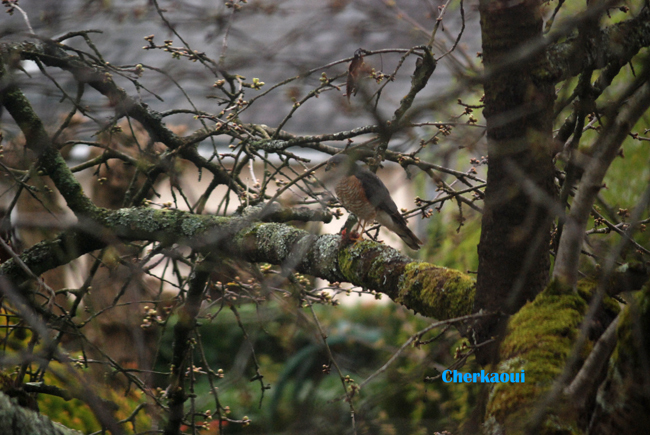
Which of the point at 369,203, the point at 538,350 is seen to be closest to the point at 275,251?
the point at 369,203

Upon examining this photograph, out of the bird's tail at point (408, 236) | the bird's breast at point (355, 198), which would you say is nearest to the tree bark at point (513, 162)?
the bird's tail at point (408, 236)

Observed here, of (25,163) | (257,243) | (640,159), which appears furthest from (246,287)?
(640,159)

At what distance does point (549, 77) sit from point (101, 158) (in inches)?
98.3

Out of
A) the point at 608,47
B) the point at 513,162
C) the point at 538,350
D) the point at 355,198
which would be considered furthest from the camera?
the point at 355,198

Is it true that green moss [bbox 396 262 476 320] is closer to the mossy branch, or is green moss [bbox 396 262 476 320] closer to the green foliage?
the mossy branch

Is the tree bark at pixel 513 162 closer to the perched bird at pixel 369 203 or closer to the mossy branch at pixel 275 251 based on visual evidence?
the mossy branch at pixel 275 251

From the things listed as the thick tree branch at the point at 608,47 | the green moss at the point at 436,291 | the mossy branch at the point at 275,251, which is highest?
the thick tree branch at the point at 608,47

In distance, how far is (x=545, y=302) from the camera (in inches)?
67.6

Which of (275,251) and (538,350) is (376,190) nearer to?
(275,251)

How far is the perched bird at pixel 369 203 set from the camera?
11.8 feet

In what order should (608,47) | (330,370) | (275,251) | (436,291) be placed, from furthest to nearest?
(275,251)
(330,370)
(436,291)
(608,47)

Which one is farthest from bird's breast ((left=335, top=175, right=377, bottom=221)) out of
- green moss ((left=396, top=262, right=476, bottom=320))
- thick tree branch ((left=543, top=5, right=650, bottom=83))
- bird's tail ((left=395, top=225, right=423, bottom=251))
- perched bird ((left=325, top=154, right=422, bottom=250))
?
thick tree branch ((left=543, top=5, right=650, bottom=83))

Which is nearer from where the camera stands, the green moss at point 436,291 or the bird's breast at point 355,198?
the green moss at point 436,291

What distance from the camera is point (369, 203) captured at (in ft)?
12.4
